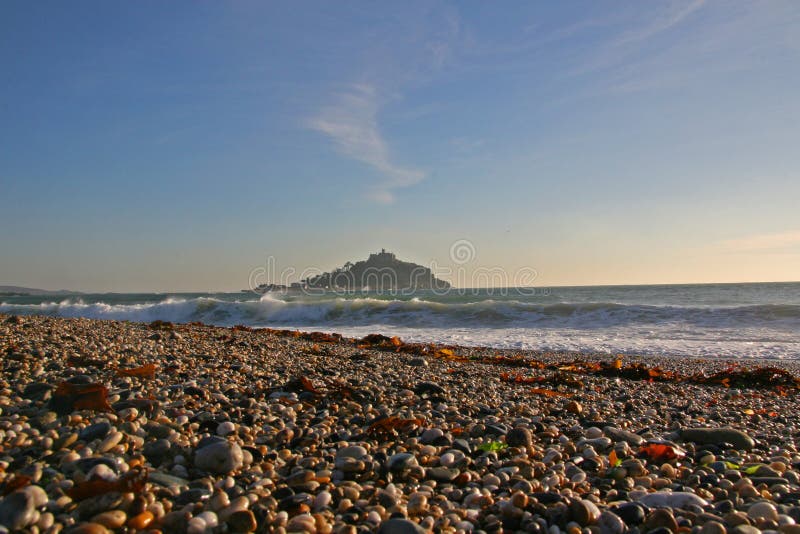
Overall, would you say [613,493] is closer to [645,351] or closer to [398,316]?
[645,351]

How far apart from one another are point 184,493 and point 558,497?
172 centimetres

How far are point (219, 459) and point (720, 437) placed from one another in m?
3.55

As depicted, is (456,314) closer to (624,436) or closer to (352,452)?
(624,436)

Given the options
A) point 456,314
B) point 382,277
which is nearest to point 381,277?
point 382,277

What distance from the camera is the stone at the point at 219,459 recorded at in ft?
8.21

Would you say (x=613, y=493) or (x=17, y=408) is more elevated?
(x=17, y=408)

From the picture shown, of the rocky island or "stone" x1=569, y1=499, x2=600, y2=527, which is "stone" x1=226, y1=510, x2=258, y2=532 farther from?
the rocky island

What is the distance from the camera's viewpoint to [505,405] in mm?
4715

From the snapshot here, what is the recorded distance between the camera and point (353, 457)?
282cm

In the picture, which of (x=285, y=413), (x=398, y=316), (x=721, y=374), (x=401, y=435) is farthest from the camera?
(x=398, y=316)

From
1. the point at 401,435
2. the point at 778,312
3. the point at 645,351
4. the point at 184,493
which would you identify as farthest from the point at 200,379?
the point at 778,312

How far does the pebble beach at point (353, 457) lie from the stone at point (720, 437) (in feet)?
0.05

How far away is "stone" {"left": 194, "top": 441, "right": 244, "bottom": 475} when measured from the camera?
8.21ft

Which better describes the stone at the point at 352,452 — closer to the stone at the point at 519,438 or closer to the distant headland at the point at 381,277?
the stone at the point at 519,438
